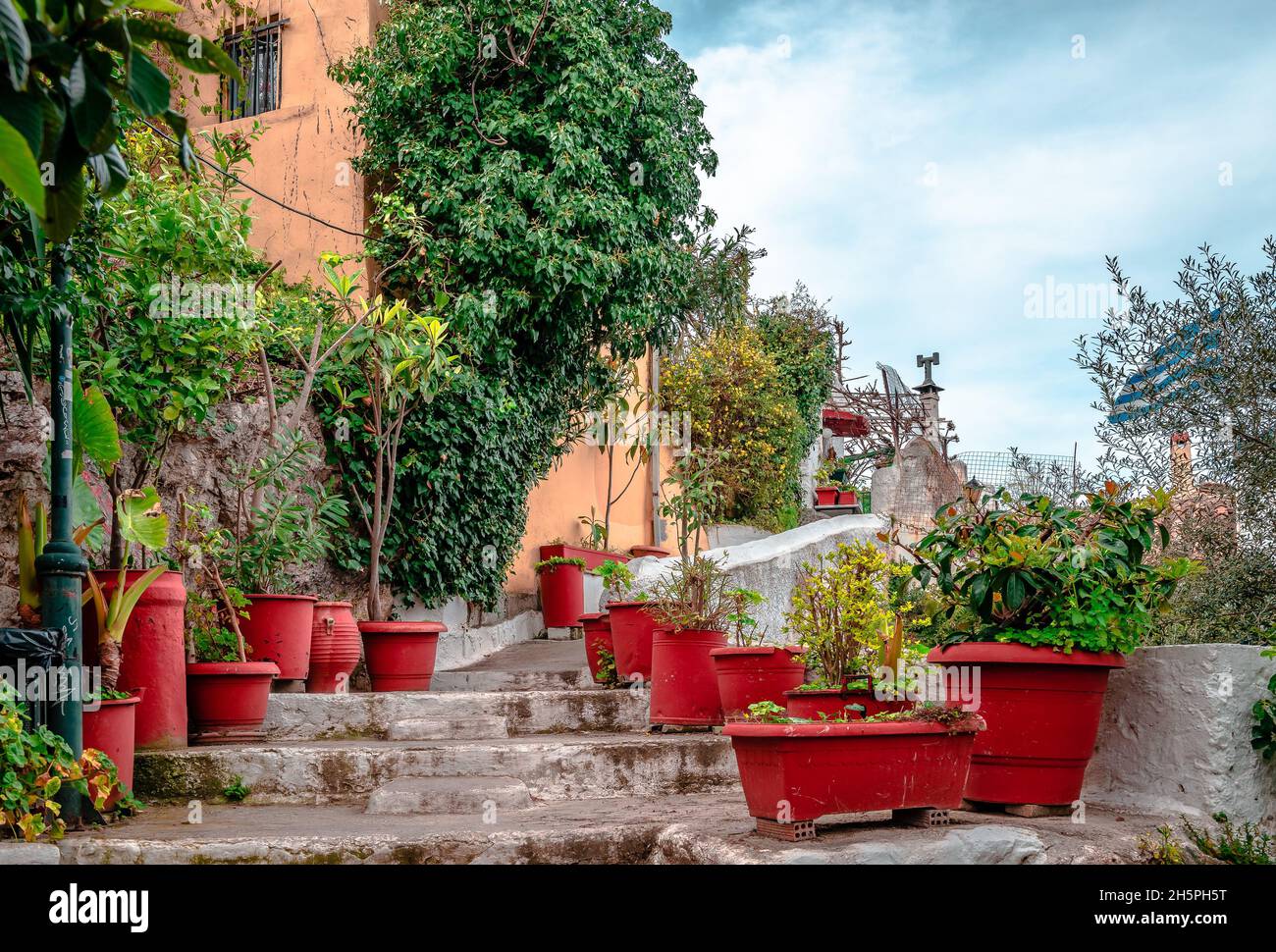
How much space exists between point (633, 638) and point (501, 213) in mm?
3611

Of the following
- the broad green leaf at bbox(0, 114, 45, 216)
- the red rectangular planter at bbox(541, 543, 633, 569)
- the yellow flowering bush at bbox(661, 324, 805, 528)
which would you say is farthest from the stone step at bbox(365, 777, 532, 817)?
the yellow flowering bush at bbox(661, 324, 805, 528)

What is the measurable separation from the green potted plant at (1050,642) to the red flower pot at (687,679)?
1788 millimetres

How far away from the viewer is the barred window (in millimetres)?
9992

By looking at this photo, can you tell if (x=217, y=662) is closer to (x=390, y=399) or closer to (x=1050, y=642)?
(x=390, y=399)

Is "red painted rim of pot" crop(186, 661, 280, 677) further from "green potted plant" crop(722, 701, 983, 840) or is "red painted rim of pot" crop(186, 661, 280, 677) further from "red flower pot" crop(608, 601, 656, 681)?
"green potted plant" crop(722, 701, 983, 840)

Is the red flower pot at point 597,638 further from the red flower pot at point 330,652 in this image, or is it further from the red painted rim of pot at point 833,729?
the red painted rim of pot at point 833,729

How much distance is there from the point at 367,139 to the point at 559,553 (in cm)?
424

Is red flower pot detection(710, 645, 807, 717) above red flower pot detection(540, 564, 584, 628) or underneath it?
underneath

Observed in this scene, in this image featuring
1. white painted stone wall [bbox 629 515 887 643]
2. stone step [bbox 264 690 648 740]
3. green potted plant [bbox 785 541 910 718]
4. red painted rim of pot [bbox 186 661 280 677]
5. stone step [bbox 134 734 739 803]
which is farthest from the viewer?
white painted stone wall [bbox 629 515 887 643]

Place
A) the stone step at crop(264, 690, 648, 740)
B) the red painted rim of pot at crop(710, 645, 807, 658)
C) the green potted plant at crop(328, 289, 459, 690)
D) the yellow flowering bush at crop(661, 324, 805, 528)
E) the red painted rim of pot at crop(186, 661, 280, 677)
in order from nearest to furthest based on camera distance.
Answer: the red painted rim of pot at crop(710, 645, 807, 658) < the red painted rim of pot at crop(186, 661, 280, 677) < the stone step at crop(264, 690, 648, 740) < the green potted plant at crop(328, 289, 459, 690) < the yellow flowering bush at crop(661, 324, 805, 528)

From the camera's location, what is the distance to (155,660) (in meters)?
5.27

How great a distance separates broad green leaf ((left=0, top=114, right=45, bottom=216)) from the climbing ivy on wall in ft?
20.9

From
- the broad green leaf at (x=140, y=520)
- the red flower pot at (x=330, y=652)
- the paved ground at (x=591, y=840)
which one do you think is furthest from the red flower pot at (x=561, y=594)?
the paved ground at (x=591, y=840)
